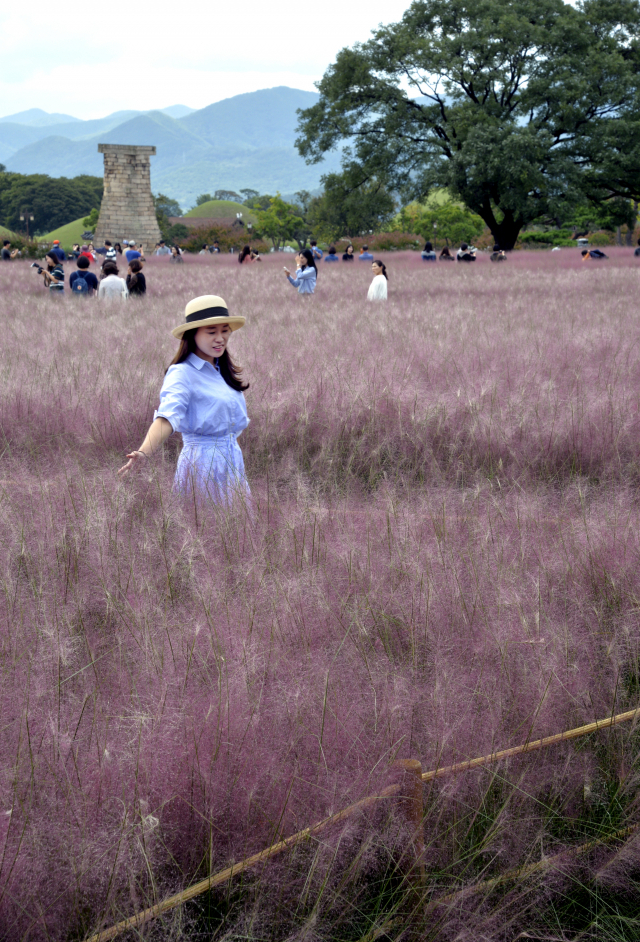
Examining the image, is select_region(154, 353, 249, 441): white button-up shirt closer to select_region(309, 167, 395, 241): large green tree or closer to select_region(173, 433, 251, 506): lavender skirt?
select_region(173, 433, 251, 506): lavender skirt

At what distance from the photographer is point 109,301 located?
11.9 metres

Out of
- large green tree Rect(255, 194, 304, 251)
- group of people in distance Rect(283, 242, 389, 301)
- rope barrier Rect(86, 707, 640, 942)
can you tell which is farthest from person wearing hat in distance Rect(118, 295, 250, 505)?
large green tree Rect(255, 194, 304, 251)

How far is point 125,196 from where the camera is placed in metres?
49.0

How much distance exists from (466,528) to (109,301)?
10.1 m

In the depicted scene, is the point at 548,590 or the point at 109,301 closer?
the point at 548,590

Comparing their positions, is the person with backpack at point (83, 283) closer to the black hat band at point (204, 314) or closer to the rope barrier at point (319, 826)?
the black hat band at point (204, 314)

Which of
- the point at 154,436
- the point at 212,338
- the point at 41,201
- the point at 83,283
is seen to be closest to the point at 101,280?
the point at 83,283

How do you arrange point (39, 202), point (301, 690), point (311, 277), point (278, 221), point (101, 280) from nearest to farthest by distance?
point (301, 690) < point (101, 280) < point (311, 277) < point (278, 221) < point (39, 202)

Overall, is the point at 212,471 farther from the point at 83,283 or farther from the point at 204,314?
the point at 83,283

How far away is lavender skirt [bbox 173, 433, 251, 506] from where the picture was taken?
3.34 m

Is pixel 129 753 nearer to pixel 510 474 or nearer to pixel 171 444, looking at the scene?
pixel 510 474

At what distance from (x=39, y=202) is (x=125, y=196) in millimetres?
63009

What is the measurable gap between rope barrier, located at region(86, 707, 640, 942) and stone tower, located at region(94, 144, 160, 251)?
171ft

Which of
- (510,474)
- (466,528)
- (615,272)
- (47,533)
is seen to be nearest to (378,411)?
(510,474)
